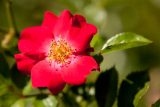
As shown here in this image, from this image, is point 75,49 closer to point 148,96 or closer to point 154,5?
point 148,96

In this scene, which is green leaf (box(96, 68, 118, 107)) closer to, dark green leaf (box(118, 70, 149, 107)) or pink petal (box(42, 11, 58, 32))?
dark green leaf (box(118, 70, 149, 107))

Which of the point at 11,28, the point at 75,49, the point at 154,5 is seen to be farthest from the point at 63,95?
the point at 154,5

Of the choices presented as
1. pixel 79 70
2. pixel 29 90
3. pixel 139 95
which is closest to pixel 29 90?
pixel 29 90

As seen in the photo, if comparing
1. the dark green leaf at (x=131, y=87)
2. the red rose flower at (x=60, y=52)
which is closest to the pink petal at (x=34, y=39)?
the red rose flower at (x=60, y=52)

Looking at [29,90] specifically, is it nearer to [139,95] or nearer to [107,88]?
[107,88]

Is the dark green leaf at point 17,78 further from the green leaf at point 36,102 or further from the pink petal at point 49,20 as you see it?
the pink petal at point 49,20

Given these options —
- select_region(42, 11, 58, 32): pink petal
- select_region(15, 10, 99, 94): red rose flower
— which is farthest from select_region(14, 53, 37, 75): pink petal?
select_region(42, 11, 58, 32): pink petal

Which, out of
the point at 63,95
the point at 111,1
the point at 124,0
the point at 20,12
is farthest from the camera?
the point at 20,12
